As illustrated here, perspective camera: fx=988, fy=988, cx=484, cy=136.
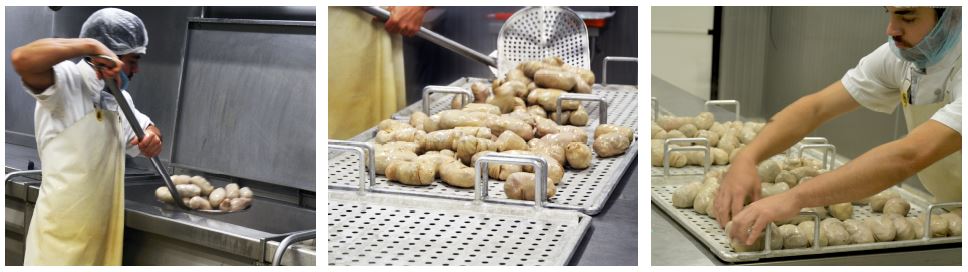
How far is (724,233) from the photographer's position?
6.87 feet

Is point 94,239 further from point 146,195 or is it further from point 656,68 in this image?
point 656,68

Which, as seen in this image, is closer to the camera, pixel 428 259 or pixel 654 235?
pixel 428 259

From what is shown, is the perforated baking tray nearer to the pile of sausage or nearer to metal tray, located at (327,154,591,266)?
the pile of sausage

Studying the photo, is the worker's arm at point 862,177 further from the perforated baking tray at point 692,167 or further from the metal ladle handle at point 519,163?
the metal ladle handle at point 519,163

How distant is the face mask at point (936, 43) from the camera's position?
1982mm

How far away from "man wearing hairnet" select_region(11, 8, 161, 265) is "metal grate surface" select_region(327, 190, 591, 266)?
456mm

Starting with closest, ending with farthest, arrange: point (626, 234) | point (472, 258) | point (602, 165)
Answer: point (472, 258)
point (626, 234)
point (602, 165)

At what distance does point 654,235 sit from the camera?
215 cm

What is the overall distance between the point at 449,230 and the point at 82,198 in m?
0.78

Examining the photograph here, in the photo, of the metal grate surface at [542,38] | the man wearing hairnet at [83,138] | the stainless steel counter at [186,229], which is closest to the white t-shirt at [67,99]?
the man wearing hairnet at [83,138]

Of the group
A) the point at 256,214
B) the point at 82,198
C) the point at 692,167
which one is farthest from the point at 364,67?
the point at 692,167

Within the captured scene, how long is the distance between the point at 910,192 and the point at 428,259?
1077 millimetres
